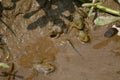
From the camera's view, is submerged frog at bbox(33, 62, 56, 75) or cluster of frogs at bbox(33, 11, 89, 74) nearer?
submerged frog at bbox(33, 62, 56, 75)

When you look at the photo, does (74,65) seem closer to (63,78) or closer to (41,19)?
(63,78)

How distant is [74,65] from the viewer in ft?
9.40

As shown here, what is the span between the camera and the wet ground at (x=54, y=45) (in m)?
2.82

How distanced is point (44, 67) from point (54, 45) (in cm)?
24

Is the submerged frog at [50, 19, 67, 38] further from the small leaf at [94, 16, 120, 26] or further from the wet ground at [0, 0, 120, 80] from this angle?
the small leaf at [94, 16, 120, 26]

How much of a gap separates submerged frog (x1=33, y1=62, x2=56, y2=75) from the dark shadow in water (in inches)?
13.5

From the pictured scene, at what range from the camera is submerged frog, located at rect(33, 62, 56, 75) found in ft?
9.23

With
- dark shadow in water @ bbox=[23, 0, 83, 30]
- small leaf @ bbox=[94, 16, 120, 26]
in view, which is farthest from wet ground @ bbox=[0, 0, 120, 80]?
small leaf @ bbox=[94, 16, 120, 26]

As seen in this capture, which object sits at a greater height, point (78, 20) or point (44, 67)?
point (78, 20)

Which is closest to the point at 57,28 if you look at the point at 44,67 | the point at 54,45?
the point at 54,45

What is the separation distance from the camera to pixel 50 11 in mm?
3059

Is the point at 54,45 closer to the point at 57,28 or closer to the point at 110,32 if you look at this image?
the point at 57,28

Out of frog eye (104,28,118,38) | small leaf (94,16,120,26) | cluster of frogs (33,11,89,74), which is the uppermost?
small leaf (94,16,120,26)

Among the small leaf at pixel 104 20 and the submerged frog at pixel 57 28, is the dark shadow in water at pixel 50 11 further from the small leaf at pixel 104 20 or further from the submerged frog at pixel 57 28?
the small leaf at pixel 104 20
